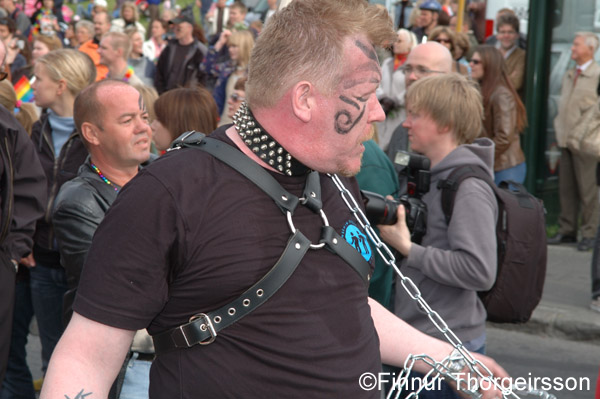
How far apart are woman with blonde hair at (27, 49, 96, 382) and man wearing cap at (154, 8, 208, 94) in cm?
541

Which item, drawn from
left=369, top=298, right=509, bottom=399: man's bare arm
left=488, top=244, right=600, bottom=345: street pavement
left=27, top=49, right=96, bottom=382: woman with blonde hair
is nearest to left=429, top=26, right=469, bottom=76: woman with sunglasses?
left=488, top=244, right=600, bottom=345: street pavement

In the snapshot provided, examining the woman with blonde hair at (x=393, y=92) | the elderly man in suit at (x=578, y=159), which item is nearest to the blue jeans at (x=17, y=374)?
the woman with blonde hair at (x=393, y=92)

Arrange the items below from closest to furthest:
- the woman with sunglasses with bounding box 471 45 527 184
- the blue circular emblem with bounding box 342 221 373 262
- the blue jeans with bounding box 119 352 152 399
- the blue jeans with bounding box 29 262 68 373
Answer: the blue circular emblem with bounding box 342 221 373 262
the blue jeans with bounding box 119 352 152 399
the blue jeans with bounding box 29 262 68 373
the woman with sunglasses with bounding box 471 45 527 184

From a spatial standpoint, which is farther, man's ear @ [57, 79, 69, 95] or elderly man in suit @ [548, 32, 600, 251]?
elderly man in suit @ [548, 32, 600, 251]

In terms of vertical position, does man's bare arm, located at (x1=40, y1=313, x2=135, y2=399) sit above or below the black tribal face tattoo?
A: below

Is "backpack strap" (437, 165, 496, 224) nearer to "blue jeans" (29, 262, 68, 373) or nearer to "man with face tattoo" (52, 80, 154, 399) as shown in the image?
"man with face tattoo" (52, 80, 154, 399)

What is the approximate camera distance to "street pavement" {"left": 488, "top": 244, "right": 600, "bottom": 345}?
6555 mm

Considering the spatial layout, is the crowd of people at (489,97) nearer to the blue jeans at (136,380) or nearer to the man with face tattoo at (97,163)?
the man with face tattoo at (97,163)

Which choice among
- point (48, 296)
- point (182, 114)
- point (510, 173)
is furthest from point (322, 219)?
point (510, 173)

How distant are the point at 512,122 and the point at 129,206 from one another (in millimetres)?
6614

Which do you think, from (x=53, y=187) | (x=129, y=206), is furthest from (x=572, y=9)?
(x=129, y=206)

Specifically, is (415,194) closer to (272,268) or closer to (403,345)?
(403,345)

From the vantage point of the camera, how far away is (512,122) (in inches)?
311

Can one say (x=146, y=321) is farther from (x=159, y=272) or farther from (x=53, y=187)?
(x=53, y=187)
